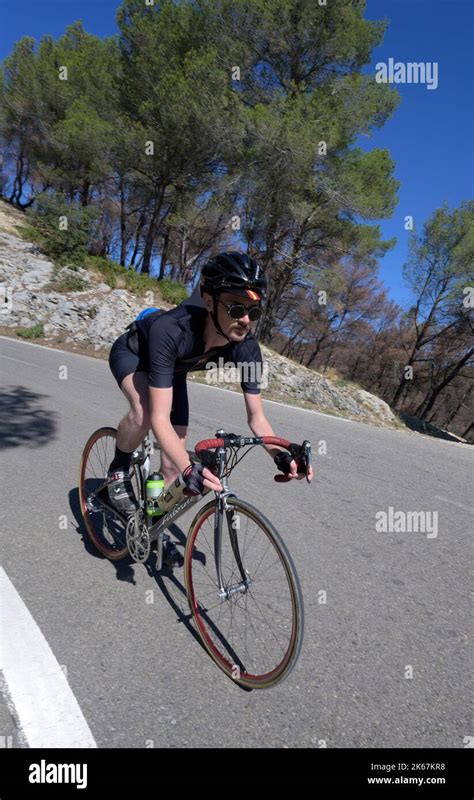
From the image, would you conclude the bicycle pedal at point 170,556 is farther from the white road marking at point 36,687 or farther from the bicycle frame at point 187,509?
the white road marking at point 36,687

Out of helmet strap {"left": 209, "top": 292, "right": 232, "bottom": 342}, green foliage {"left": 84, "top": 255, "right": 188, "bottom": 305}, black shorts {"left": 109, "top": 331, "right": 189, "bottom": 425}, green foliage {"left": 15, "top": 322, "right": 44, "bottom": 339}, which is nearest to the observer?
helmet strap {"left": 209, "top": 292, "right": 232, "bottom": 342}

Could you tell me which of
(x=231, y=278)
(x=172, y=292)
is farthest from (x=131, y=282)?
(x=231, y=278)

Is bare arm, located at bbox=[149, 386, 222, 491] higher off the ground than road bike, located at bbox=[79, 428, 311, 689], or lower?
higher

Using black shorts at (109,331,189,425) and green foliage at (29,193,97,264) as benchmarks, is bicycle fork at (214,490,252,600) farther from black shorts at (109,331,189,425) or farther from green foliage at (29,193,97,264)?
green foliage at (29,193,97,264)

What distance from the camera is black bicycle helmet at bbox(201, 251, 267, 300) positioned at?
2.11 m

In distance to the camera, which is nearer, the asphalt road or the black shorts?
the asphalt road

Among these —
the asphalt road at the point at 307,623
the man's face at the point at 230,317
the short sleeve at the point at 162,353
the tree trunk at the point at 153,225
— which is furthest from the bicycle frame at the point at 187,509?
the tree trunk at the point at 153,225

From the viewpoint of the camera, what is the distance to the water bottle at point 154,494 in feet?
7.90

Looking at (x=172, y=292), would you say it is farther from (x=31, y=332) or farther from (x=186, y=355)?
(x=186, y=355)

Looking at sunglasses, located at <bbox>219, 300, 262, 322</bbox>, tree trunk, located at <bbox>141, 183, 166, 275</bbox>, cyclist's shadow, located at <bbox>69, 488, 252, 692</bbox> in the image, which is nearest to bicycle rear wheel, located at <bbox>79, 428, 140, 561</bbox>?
cyclist's shadow, located at <bbox>69, 488, 252, 692</bbox>

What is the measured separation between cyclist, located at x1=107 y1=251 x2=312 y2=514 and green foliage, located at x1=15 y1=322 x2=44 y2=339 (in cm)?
1247

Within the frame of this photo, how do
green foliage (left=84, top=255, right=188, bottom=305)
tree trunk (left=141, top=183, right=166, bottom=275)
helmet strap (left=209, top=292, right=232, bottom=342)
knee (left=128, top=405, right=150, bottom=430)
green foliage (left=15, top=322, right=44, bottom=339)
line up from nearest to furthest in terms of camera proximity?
helmet strap (left=209, top=292, right=232, bottom=342), knee (left=128, top=405, right=150, bottom=430), green foliage (left=15, top=322, right=44, bottom=339), green foliage (left=84, top=255, right=188, bottom=305), tree trunk (left=141, top=183, right=166, bottom=275)

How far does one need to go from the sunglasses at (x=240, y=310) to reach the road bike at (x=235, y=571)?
1.95 ft
